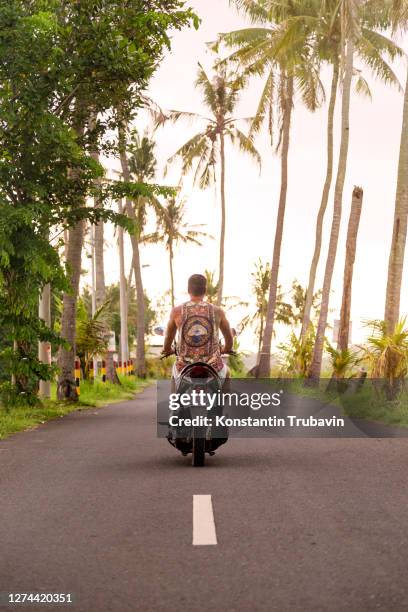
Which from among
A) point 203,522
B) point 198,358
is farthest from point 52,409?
point 203,522

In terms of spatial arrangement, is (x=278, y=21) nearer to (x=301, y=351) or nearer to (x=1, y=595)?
(x=301, y=351)

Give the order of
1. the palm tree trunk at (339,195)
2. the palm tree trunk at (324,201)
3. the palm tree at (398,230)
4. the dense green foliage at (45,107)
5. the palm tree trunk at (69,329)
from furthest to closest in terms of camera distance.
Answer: the palm tree trunk at (324,201) → the palm tree trunk at (339,195) → the palm tree trunk at (69,329) → the palm tree at (398,230) → the dense green foliage at (45,107)

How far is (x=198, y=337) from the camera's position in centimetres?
971

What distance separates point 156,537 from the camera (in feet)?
20.3

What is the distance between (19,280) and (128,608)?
1257 cm

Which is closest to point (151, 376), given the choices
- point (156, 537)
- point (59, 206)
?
point (59, 206)

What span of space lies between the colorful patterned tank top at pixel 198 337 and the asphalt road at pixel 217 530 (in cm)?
110

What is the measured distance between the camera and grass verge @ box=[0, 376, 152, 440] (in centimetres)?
1502

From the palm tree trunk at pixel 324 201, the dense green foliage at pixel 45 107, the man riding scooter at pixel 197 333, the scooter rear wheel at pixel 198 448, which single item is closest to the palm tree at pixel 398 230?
the dense green foliage at pixel 45 107

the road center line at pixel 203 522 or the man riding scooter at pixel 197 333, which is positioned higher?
the man riding scooter at pixel 197 333

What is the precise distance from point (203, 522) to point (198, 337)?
11.0 ft

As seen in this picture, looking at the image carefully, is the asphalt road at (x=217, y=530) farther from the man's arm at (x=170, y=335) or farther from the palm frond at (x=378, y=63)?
the palm frond at (x=378, y=63)

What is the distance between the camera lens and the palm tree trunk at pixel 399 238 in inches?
836

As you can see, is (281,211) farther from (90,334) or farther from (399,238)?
(399,238)
